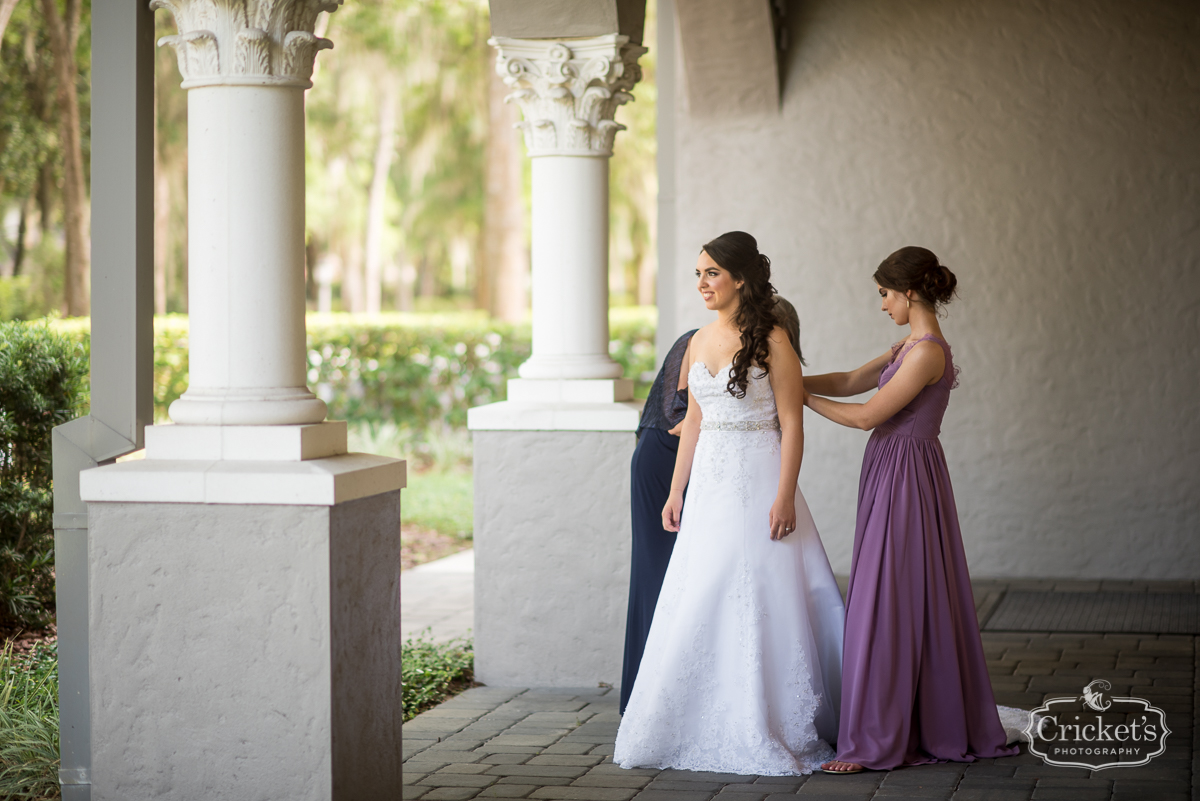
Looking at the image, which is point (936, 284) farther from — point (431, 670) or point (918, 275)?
point (431, 670)

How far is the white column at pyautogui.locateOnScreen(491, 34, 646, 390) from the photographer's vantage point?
615 centimetres

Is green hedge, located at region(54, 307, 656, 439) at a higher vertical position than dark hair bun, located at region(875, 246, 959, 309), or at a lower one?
lower

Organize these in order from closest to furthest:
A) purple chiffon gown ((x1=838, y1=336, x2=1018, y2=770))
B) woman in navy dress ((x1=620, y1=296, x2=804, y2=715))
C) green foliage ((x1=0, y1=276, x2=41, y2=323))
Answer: purple chiffon gown ((x1=838, y1=336, x2=1018, y2=770)) → woman in navy dress ((x1=620, y1=296, x2=804, y2=715)) → green foliage ((x1=0, y1=276, x2=41, y2=323))

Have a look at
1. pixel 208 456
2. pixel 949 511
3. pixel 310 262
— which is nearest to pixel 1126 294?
pixel 949 511

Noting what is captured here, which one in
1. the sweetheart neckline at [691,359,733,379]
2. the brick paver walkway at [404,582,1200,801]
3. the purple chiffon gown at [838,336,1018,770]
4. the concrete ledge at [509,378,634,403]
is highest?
the sweetheart neckline at [691,359,733,379]

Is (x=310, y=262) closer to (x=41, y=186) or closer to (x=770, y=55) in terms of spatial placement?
(x=41, y=186)

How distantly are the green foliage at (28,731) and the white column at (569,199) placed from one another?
7.92 ft

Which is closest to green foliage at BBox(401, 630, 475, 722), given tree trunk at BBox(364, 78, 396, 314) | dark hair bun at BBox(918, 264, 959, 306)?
dark hair bun at BBox(918, 264, 959, 306)

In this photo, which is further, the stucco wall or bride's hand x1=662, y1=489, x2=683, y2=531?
bride's hand x1=662, y1=489, x2=683, y2=531

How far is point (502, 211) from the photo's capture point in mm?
19094

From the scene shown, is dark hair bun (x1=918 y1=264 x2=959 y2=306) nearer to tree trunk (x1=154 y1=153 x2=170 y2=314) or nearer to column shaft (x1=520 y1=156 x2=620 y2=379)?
column shaft (x1=520 y1=156 x2=620 y2=379)

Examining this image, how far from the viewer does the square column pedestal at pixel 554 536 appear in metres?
5.99

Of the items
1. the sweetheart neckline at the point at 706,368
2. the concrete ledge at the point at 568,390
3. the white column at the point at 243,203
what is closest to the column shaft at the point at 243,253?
the white column at the point at 243,203

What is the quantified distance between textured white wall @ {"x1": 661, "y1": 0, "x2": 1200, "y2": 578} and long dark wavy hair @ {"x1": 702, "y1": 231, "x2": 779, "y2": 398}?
14.3 feet
